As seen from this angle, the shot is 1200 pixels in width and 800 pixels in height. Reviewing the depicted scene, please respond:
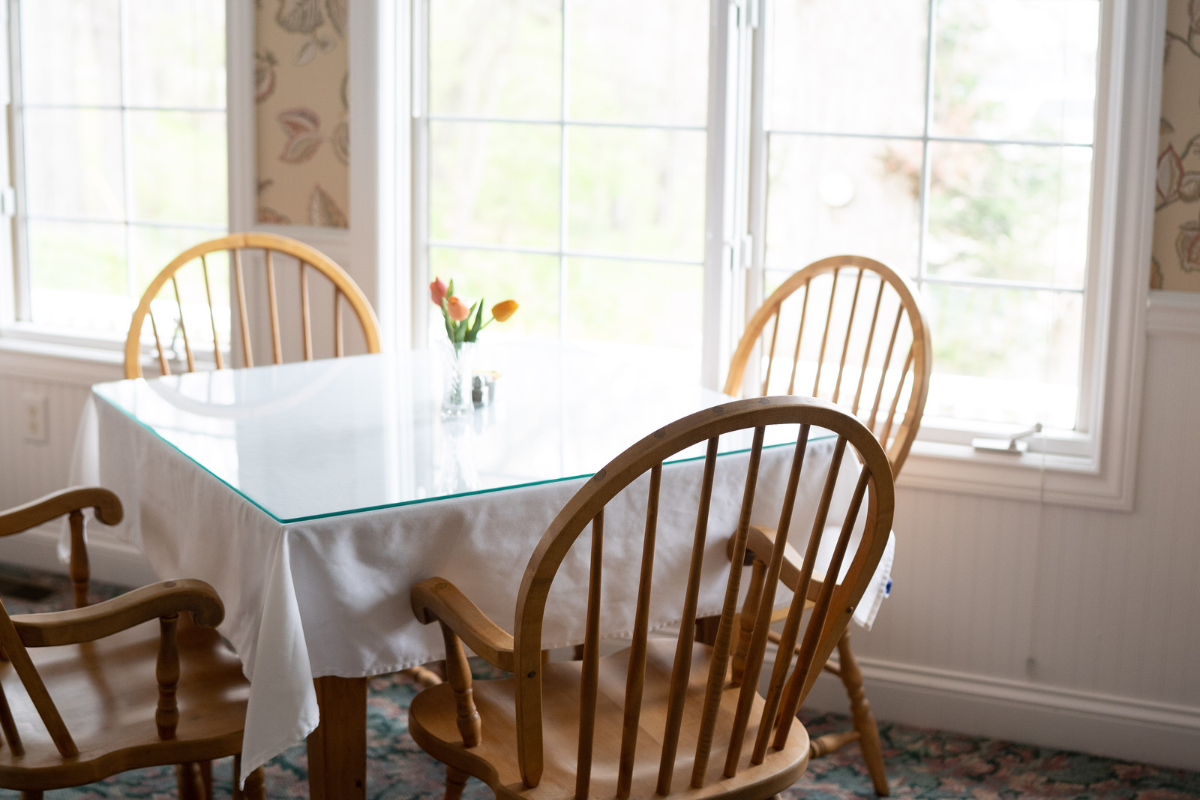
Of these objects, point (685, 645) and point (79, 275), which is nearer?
point (685, 645)

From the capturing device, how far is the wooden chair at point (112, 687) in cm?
142

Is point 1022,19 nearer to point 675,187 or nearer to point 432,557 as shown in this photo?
point 675,187

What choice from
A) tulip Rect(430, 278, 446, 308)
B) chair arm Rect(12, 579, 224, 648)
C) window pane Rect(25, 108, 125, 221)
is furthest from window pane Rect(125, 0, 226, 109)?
chair arm Rect(12, 579, 224, 648)

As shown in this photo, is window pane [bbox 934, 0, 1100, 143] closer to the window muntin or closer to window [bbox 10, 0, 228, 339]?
the window muntin

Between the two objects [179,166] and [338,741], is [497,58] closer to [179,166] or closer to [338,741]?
[179,166]

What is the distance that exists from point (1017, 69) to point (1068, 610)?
1122mm

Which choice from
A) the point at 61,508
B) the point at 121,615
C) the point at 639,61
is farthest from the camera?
the point at 639,61

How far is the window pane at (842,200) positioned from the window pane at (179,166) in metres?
1.47

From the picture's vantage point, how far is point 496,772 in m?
1.44

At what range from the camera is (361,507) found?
4.88ft

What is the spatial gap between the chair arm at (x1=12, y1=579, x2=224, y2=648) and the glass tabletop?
142 mm

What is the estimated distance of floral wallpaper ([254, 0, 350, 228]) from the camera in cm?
284

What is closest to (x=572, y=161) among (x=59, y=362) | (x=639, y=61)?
(x=639, y=61)

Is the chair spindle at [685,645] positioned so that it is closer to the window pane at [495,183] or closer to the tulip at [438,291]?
the tulip at [438,291]
